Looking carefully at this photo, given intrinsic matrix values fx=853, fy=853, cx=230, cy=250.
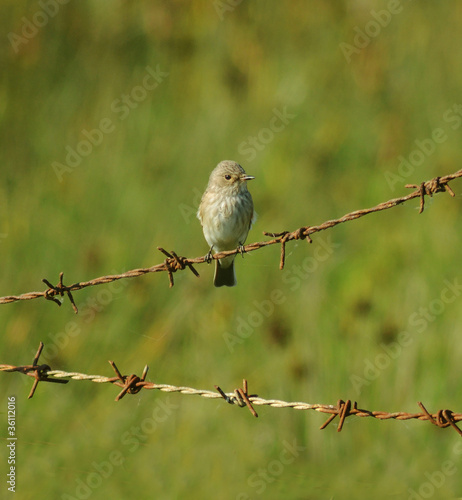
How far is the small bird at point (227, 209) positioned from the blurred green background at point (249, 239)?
1048 mm

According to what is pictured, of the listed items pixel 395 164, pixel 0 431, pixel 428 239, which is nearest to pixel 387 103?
pixel 395 164

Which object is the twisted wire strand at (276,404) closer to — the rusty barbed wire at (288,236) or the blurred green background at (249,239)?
the rusty barbed wire at (288,236)

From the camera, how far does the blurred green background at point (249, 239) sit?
24.2ft

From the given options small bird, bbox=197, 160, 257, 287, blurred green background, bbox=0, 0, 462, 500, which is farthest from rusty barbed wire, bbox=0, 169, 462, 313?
blurred green background, bbox=0, 0, 462, 500

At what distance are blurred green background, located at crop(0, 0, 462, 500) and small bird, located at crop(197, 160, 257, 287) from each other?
3.44 ft

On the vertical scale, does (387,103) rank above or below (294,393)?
above

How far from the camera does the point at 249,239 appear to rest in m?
8.41

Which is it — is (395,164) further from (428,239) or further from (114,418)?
(114,418)

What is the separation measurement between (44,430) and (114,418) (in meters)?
0.65

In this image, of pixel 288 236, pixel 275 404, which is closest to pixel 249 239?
pixel 288 236

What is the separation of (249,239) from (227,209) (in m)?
1.74

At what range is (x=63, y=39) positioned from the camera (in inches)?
380

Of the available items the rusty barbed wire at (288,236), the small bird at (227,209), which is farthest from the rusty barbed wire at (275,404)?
the small bird at (227,209)

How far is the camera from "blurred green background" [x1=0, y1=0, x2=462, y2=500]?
7.38 m
